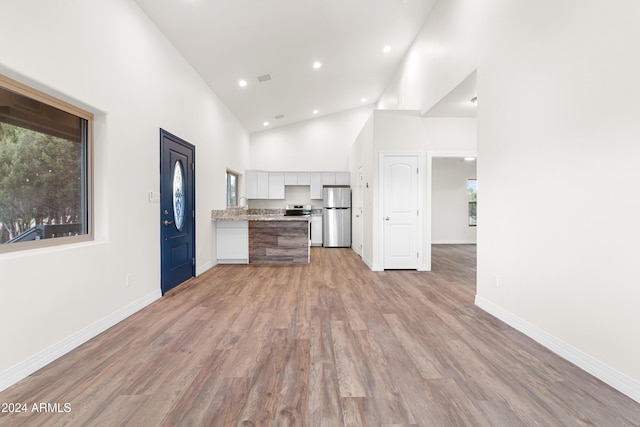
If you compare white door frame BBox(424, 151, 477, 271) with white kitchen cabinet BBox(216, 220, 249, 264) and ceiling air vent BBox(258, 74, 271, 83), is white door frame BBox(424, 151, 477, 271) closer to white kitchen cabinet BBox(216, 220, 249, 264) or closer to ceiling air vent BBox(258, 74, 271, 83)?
ceiling air vent BBox(258, 74, 271, 83)

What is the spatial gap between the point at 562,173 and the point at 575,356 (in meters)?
1.29

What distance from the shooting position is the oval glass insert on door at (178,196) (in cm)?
381

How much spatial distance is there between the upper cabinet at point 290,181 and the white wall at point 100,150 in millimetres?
3744

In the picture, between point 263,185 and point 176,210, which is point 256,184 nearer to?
point 263,185

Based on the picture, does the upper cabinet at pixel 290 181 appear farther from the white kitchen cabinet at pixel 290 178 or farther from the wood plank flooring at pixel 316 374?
the wood plank flooring at pixel 316 374

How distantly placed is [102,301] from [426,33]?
5488 millimetres

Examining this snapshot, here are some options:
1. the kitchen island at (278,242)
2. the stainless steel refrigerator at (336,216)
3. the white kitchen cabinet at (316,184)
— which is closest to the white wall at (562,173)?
the kitchen island at (278,242)

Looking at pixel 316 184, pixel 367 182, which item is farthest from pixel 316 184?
pixel 367 182

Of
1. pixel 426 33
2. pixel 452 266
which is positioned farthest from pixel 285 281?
pixel 426 33

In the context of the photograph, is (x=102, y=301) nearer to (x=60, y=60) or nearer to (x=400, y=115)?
(x=60, y=60)

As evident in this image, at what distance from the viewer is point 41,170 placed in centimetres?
209

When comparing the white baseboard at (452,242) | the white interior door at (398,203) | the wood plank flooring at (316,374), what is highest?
the white interior door at (398,203)

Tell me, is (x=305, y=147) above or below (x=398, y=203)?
above

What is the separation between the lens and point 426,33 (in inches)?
174
